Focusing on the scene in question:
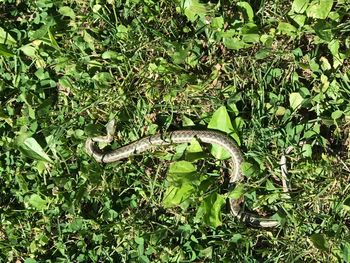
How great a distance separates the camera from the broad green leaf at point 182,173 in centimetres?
565

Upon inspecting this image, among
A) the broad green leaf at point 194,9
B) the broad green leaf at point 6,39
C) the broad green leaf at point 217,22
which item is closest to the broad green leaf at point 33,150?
the broad green leaf at point 6,39

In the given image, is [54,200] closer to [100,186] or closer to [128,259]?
[100,186]

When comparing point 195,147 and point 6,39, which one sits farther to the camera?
point 6,39

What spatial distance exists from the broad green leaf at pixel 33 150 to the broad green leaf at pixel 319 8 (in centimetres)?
283

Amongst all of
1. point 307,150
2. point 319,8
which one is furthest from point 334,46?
point 307,150

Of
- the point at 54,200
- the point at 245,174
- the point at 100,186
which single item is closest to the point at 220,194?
the point at 245,174

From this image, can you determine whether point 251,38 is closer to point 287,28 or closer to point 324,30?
point 287,28

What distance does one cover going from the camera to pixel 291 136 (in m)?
5.64

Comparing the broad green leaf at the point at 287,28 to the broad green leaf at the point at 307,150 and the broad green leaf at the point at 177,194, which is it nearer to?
the broad green leaf at the point at 307,150

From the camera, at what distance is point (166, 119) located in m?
5.92

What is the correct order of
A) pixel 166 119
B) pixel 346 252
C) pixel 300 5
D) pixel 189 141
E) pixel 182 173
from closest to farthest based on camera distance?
pixel 346 252 < pixel 300 5 < pixel 182 173 < pixel 189 141 < pixel 166 119

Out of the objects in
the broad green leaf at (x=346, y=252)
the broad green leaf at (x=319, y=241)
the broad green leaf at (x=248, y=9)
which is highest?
the broad green leaf at (x=248, y=9)

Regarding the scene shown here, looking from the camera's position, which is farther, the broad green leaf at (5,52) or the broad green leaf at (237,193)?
the broad green leaf at (5,52)

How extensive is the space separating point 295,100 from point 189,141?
3.46 ft
